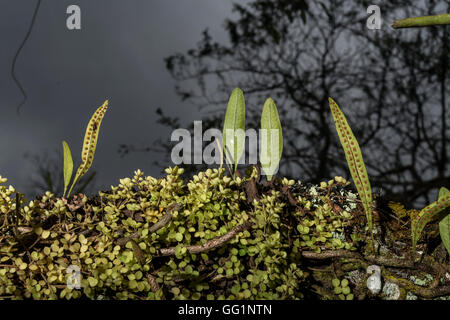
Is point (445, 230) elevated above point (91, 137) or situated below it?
below

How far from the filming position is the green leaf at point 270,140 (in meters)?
1.01

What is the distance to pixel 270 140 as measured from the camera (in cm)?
102

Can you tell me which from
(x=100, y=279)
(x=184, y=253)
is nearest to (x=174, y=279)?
(x=184, y=253)

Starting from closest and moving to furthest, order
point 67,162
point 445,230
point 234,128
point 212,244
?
point 212,244 < point 445,230 < point 234,128 < point 67,162

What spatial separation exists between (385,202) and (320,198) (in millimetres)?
198

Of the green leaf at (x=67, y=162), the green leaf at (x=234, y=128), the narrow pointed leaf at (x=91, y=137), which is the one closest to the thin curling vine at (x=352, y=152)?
the green leaf at (x=234, y=128)

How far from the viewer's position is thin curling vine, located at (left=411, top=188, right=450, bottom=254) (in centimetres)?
90

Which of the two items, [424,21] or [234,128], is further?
[234,128]

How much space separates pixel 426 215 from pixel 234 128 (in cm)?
55

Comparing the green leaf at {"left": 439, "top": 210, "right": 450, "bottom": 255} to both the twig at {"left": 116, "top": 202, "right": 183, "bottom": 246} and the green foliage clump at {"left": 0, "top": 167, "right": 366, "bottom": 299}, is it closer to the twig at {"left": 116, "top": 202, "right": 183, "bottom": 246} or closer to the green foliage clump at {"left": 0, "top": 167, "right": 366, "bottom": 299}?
the green foliage clump at {"left": 0, "top": 167, "right": 366, "bottom": 299}

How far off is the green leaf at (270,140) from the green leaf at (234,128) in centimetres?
7

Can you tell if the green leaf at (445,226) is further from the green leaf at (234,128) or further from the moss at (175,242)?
Result: the green leaf at (234,128)

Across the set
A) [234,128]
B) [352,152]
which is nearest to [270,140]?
[234,128]

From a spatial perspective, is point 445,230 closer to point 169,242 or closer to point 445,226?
point 445,226
